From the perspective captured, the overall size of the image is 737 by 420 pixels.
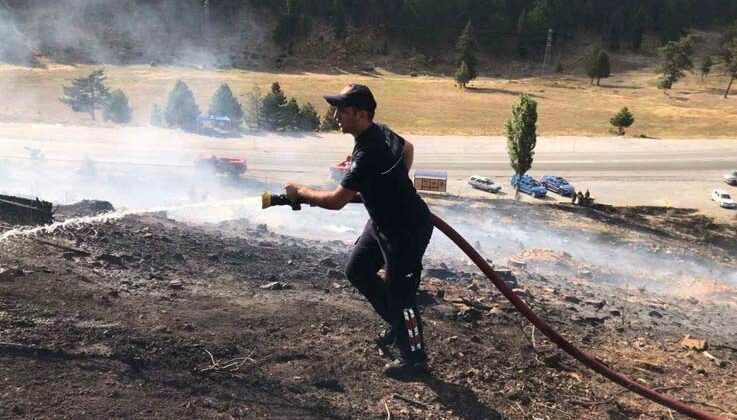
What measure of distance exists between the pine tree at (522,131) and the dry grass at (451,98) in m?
16.6

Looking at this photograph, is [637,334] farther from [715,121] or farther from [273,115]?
[715,121]

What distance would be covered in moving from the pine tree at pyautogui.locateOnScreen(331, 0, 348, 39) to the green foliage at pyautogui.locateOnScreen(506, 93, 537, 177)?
56455mm

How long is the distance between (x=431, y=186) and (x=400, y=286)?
2330cm

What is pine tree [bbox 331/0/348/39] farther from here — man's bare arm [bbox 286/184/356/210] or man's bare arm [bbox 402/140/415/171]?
man's bare arm [bbox 286/184/356/210]

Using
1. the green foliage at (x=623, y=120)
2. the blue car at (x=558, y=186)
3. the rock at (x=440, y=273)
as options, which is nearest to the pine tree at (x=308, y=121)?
the blue car at (x=558, y=186)

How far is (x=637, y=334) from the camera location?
614 centimetres

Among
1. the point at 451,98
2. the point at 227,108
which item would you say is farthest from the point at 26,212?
the point at 451,98

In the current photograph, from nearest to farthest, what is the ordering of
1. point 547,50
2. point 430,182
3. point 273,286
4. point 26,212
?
point 273,286
point 26,212
point 430,182
point 547,50

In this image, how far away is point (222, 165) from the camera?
1051 inches

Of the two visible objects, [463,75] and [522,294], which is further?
[463,75]

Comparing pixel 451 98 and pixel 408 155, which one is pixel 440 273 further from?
pixel 451 98

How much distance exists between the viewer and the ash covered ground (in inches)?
151

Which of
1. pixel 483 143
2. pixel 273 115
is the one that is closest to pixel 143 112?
pixel 273 115

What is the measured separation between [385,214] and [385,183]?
0.23m
